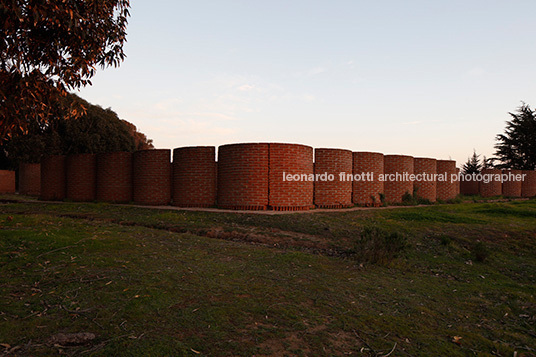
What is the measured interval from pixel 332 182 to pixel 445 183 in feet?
31.8

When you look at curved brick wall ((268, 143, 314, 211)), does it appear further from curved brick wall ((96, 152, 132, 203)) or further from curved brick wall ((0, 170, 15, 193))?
curved brick wall ((0, 170, 15, 193))

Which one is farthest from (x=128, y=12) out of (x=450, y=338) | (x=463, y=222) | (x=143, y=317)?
(x=463, y=222)

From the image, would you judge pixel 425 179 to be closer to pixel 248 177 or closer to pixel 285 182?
pixel 285 182

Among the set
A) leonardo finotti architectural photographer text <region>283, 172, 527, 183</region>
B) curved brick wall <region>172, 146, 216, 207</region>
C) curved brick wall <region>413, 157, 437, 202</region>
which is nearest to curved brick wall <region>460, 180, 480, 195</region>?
leonardo finotti architectural photographer text <region>283, 172, 527, 183</region>

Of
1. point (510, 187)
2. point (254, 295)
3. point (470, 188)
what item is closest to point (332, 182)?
point (254, 295)

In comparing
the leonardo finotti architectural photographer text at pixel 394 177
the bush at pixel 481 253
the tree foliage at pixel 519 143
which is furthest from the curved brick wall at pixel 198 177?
the tree foliage at pixel 519 143

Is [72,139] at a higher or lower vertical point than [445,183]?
higher

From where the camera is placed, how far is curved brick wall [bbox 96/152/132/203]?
15516 millimetres

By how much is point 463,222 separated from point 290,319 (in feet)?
31.1

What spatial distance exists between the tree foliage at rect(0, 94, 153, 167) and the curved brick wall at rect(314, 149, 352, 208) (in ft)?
71.8

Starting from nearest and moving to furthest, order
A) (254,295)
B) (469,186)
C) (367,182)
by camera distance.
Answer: (254,295)
(367,182)
(469,186)

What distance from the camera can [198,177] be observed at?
13.1m

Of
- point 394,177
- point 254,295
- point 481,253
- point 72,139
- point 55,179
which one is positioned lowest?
point 481,253

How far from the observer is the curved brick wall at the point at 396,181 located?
53.3 feet
